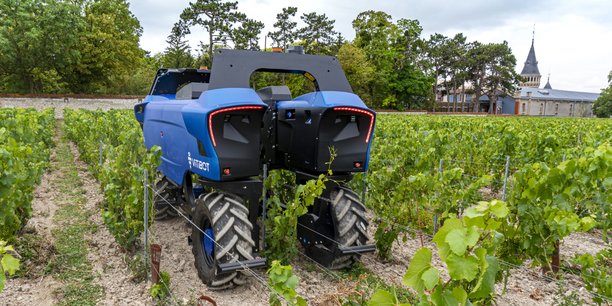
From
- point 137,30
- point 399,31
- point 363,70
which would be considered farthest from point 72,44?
point 399,31

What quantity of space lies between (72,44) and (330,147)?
44.2 m

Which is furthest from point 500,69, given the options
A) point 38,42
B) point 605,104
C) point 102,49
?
point 38,42

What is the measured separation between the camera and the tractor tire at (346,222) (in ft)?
15.1

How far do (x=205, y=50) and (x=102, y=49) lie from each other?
512 inches

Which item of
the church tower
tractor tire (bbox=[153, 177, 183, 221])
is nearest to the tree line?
tractor tire (bbox=[153, 177, 183, 221])

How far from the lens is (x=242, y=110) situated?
4.03m

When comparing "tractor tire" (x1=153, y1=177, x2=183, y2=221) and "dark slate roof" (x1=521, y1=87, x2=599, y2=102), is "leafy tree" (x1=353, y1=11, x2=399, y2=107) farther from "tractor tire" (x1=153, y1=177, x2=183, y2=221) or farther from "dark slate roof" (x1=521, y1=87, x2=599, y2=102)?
"tractor tire" (x1=153, y1=177, x2=183, y2=221)

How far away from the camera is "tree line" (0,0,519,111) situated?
39.9 m

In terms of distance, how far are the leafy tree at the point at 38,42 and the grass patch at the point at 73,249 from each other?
3592 cm

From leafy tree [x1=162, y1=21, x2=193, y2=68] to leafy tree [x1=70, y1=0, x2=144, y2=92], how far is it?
306 inches

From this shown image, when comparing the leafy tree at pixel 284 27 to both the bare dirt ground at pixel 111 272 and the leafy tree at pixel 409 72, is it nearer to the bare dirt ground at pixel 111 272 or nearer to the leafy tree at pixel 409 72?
the leafy tree at pixel 409 72

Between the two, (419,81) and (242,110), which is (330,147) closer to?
(242,110)

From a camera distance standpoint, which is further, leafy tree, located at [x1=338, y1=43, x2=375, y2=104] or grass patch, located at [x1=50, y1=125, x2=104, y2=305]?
leafy tree, located at [x1=338, y1=43, x2=375, y2=104]

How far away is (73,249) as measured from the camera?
5.42 meters
